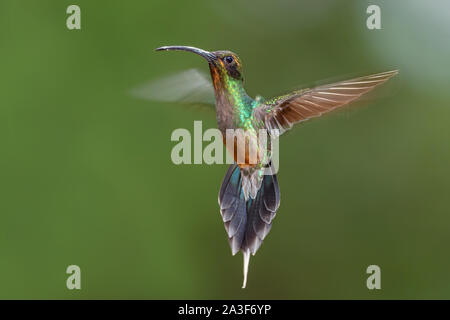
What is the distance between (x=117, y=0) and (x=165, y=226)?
1.34m

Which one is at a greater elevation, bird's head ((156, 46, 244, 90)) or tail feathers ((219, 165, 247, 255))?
bird's head ((156, 46, 244, 90))

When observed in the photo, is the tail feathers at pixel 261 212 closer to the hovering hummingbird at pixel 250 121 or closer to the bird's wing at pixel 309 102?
the hovering hummingbird at pixel 250 121

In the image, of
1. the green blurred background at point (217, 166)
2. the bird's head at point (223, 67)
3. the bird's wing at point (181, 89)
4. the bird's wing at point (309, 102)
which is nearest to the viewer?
the bird's wing at point (309, 102)

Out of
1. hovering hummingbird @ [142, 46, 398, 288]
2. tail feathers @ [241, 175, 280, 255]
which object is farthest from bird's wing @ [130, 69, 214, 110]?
tail feathers @ [241, 175, 280, 255]

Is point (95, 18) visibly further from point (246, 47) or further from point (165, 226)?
point (165, 226)

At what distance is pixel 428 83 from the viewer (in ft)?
10.7

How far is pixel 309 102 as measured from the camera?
1128 millimetres

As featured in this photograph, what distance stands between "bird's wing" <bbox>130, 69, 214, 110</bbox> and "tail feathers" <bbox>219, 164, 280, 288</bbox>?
0.77 ft

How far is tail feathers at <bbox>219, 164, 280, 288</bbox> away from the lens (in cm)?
113

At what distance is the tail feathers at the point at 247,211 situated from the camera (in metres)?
1.13

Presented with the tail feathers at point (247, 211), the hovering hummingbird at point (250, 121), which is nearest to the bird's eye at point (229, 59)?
the hovering hummingbird at point (250, 121)

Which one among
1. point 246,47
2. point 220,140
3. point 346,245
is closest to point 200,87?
point 220,140

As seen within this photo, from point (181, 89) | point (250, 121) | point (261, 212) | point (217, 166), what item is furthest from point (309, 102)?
point (217, 166)

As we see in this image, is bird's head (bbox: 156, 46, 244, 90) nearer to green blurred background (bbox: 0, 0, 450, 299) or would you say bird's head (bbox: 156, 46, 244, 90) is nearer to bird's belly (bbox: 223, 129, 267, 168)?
bird's belly (bbox: 223, 129, 267, 168)
